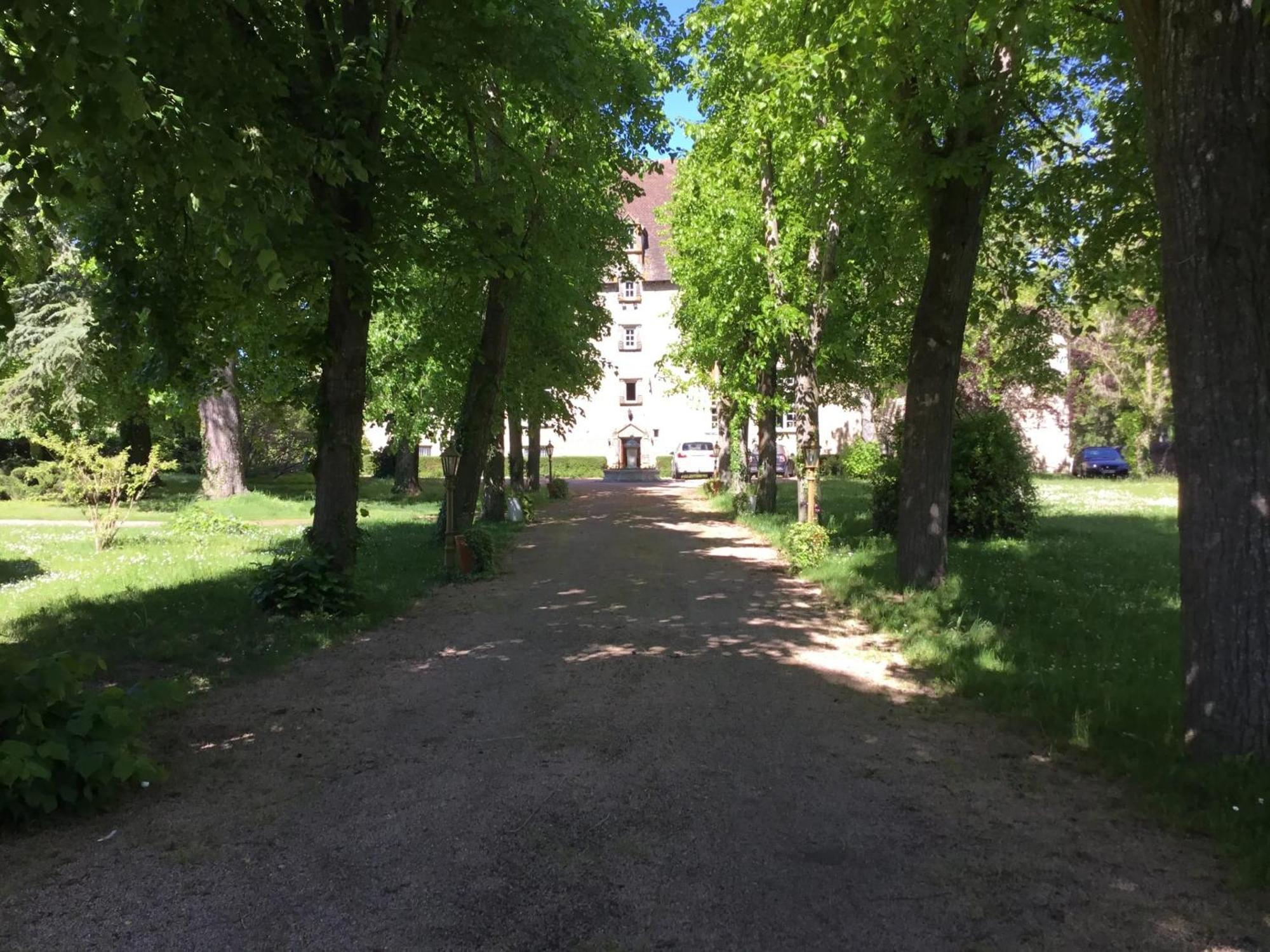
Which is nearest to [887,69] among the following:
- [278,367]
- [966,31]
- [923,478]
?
[966,31]

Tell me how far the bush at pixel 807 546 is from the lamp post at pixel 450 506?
4.88 metres

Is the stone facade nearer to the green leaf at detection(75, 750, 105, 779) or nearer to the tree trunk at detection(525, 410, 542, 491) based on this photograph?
the tree trunk at detection(525, 410, 542, 491)

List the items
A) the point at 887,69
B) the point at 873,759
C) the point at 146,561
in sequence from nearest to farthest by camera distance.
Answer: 1. the point at 873,759
2. the point at 887,69
3. the point at 146,561

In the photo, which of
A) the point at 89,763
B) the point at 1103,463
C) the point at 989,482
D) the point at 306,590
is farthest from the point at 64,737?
the point at 1103,463

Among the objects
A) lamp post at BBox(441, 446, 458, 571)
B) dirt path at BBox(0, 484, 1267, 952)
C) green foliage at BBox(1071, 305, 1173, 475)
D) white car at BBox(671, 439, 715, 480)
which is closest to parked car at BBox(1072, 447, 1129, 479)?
green foliage at BBox(1071, 305, 1173, 475)

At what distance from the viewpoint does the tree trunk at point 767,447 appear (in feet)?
67.2

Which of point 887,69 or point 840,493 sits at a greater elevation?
point 887,69

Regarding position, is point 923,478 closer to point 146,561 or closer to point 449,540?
point 449,540

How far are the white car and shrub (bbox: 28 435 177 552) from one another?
36.8 metres

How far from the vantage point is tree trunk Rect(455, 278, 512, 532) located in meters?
14.7

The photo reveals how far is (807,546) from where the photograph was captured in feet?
41.4

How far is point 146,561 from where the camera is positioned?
12.1 metres

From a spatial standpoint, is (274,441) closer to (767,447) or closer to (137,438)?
(137,438)

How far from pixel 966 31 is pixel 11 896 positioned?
360 inches
